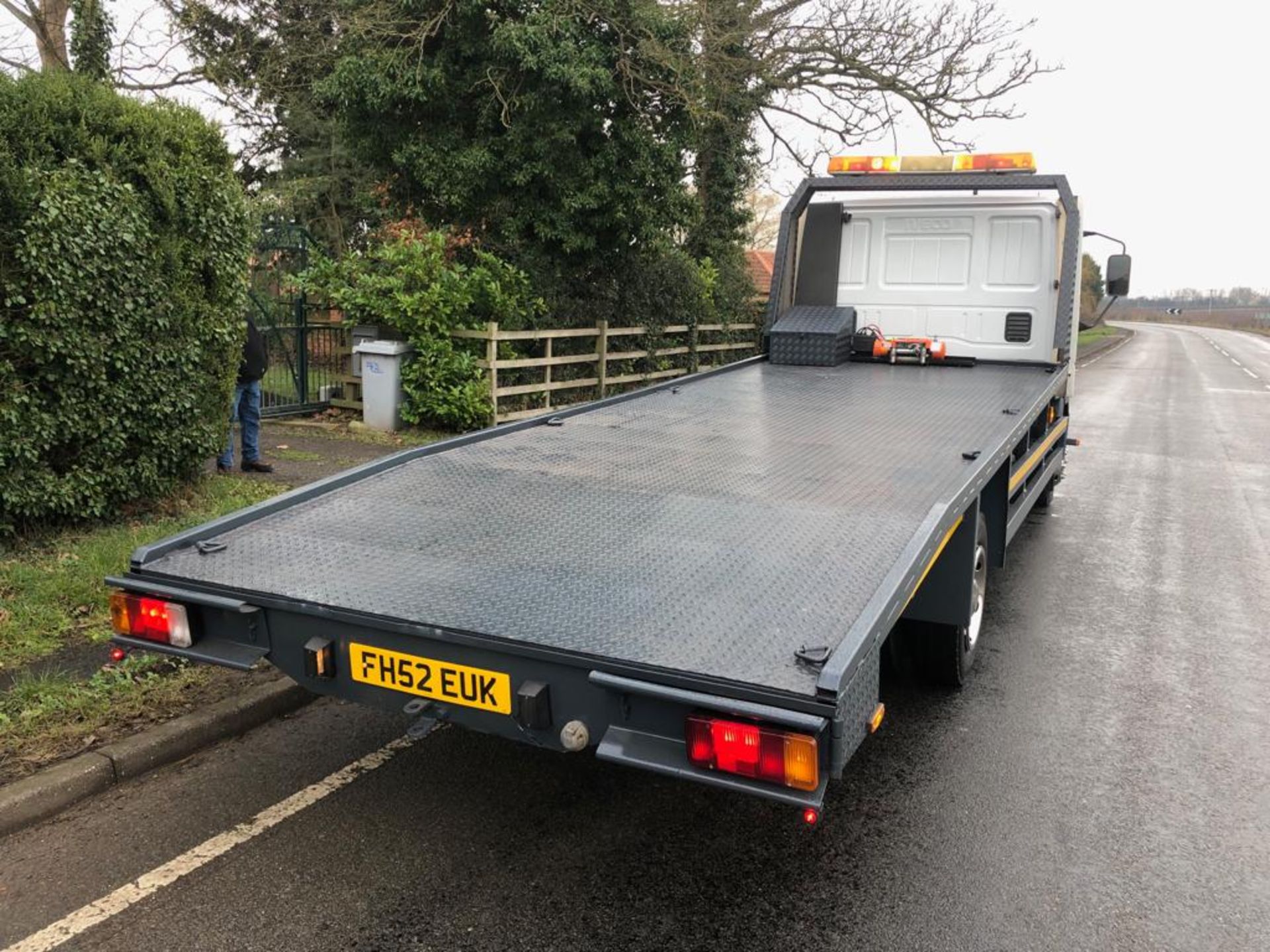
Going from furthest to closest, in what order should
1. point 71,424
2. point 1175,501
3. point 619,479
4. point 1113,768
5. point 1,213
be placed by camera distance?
1. point 1175,501
2. point 71,424
3. point 1,213
4. point 619,479
5. point 1113,768

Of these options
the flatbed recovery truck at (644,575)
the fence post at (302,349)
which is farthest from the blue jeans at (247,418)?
the flatbed recovery truck at (644,575)

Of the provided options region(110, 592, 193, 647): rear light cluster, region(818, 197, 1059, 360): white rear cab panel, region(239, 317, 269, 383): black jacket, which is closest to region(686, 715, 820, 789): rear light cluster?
region(110, 592, 193, 647): rear light cluster

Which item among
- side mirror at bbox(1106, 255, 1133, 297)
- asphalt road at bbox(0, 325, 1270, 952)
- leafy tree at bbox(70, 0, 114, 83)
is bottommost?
asphalt road at bbox(0, 325, 1270, 952)

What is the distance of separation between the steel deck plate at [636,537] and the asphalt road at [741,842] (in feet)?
3.08

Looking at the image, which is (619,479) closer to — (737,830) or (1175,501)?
(737,830)

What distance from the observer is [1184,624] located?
6004mm

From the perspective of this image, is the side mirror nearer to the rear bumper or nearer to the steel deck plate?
the steel deck plate

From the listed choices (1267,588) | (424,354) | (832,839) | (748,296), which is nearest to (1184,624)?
(1267,588)

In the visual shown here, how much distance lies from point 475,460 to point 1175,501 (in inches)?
305

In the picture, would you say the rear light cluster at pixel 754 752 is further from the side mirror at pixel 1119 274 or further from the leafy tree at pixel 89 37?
the leafy tree at pixel 89 37

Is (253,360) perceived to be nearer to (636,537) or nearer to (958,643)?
(636,537)

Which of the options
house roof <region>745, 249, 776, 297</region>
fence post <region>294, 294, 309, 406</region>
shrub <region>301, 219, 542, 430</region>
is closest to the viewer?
shrub <region>301, 219, 542, 430</region>

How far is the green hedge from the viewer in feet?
18.6

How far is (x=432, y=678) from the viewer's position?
302 cm
